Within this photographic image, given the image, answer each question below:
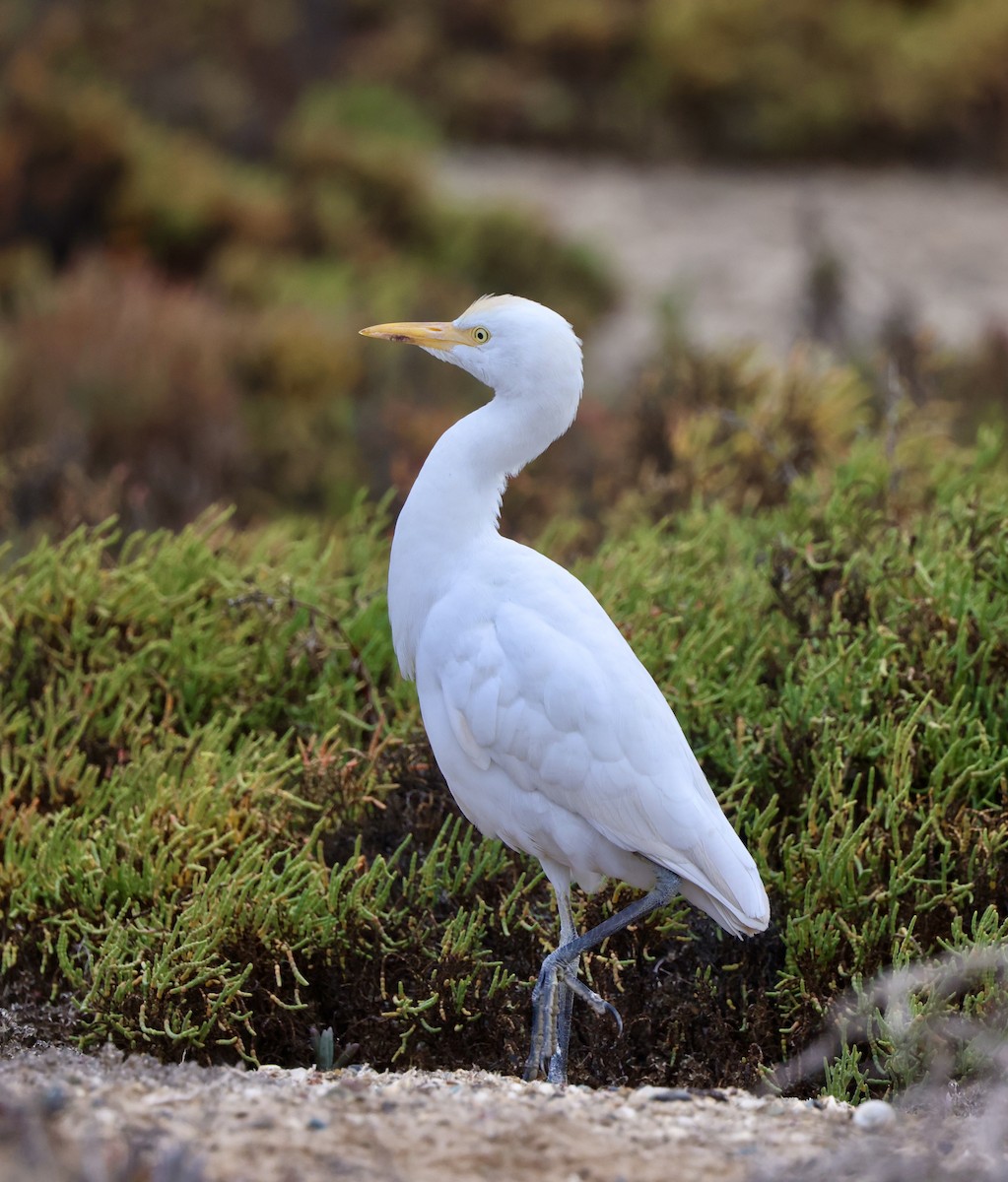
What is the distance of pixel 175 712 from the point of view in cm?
398

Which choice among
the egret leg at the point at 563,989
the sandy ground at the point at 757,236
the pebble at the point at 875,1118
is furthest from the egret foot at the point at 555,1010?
the sandy ground at the point at 757,236

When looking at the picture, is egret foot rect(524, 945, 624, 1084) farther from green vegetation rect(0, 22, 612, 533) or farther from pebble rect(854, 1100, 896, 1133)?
green vegetation rect(0, 22, 612, 533)

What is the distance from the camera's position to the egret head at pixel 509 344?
2.80 m

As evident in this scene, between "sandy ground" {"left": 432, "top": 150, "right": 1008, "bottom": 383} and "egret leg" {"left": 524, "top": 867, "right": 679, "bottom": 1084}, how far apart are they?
6.52 meters

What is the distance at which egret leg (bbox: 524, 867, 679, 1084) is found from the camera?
8.75ft

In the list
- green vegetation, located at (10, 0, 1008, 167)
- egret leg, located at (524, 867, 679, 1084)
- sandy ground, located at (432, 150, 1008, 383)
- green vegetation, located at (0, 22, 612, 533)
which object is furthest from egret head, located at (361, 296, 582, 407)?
green vegetation, located at (10, 0, 1008, 167)

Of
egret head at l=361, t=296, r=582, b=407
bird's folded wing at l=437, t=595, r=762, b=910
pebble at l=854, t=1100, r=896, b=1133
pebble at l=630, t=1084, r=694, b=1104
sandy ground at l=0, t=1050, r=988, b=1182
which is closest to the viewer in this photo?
sandy ground at l=0, t=1050, r=988, b=1182

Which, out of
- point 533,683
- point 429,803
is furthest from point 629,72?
point 533,683

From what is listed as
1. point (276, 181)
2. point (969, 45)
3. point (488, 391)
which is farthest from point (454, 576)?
point (969, 45)

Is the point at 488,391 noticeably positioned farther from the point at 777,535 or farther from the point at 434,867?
the point at 434,867

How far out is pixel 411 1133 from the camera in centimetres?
199

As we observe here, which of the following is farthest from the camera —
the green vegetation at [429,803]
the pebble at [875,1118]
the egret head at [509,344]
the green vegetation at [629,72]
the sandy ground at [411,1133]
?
the green vegetation at [629,72]

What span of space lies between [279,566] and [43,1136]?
9.68 feet

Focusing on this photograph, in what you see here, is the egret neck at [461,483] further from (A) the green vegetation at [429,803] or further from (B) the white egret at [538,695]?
(A) the green vegetation at [429,803]
